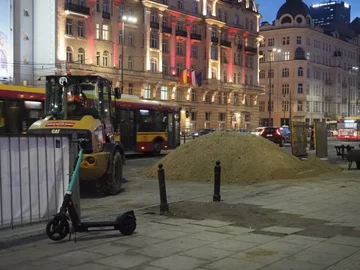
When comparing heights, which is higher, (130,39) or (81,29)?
(81,29)

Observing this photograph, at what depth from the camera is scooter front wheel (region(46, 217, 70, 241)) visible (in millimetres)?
7704

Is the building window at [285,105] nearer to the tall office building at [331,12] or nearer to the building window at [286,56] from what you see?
the building window at [286,56]

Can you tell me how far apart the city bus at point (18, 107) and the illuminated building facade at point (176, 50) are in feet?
89.1

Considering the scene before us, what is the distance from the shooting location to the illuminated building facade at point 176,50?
5872 centimetres

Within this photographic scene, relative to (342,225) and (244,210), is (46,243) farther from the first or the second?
(342,225)

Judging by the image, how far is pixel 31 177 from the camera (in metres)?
8.39

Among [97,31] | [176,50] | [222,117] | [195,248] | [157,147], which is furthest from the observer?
[222,117]

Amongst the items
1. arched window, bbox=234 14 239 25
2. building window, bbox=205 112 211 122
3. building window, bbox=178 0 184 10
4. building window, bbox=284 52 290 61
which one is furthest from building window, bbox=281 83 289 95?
building window, bbox=178 0 184 10

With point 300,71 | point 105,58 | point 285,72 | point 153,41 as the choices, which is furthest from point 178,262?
point 285,72

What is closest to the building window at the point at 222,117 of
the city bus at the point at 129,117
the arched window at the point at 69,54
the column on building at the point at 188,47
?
the column on building at the point at 188,47

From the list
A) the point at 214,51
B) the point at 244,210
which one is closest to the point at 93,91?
the point at 244,210

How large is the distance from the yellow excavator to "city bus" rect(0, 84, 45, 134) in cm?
934

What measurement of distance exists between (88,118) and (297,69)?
9027 cm

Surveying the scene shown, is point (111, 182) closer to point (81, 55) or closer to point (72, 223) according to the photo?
point (72, 223)
